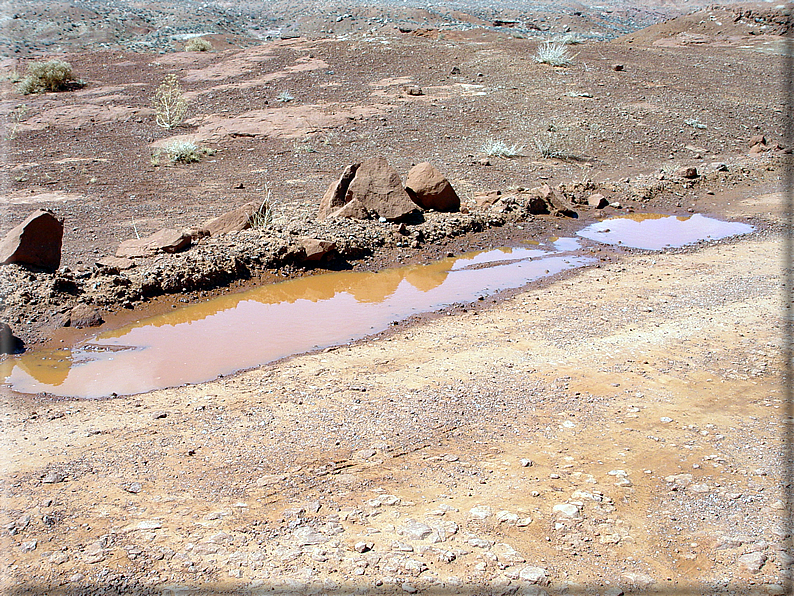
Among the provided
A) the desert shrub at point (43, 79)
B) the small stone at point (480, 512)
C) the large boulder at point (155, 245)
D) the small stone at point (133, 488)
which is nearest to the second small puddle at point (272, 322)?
the large boulder at point (155, 245)

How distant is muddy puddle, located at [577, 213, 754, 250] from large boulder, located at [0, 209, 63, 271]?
7088mm

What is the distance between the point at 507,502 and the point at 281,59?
20.1m

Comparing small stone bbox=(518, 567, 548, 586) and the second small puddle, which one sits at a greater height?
small stone bbox=(518, 567, 548, 586)

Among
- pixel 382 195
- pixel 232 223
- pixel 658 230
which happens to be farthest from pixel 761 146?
pixel 232 223

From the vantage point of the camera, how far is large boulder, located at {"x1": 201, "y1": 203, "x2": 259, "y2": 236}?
359 inches

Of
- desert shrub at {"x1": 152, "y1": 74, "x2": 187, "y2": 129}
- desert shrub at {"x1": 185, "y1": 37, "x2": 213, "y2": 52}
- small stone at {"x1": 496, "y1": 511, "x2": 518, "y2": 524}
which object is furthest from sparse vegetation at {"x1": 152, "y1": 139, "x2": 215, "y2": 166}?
desert shrub at {"x1": 185, "y1": 37, "x2": 213, "y2": 52}

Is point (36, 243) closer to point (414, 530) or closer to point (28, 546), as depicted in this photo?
point (28, 546)

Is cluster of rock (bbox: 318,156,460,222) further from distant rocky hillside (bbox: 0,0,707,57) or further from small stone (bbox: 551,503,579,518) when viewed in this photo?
distant rocky hillside (bbox: 0,0,707,57)

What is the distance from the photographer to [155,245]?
8266 millimetres

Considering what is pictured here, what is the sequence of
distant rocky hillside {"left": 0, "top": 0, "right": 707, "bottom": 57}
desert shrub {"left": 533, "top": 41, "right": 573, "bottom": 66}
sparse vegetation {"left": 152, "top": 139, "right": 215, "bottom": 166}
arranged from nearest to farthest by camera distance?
1. sparse vegetation {"left": 152, "top": 139, "right": 215, "bottom": 166}
2. desert shrub {"left": 533, "top": 41, "right": 573, "bottom": 66}
3. distant rocky hillside {"left": 0, "top": 0, "right": 707, "bottom": 57}

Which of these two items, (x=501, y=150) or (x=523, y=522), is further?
(x=501, y=150)

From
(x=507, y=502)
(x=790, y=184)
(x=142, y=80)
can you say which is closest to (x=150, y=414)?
(x=507, y=502)

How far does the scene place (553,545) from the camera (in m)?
3.21

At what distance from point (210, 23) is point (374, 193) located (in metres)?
31.5
